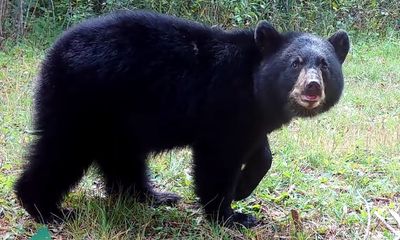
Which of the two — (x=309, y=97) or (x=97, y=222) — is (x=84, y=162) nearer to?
(x=97, y=222)

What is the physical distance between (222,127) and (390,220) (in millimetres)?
1391

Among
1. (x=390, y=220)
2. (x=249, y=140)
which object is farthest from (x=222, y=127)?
(x=390, y=220)

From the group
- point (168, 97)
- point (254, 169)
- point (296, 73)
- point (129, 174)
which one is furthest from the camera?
point (129, 174)

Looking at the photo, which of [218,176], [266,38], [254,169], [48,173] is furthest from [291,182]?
Answer: [48,173]

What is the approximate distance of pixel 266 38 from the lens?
4.84 m

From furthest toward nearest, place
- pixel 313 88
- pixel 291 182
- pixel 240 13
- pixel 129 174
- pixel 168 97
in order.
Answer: pixel 240 13
pixel 291 182
pixel 129 174
pixel 168 97
pixel 313 88

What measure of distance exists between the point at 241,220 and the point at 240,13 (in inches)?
335

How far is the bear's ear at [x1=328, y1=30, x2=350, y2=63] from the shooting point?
5.02 metres

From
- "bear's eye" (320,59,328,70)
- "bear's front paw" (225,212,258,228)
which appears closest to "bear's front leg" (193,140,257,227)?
"bear's front paw" (225,212,258,228)

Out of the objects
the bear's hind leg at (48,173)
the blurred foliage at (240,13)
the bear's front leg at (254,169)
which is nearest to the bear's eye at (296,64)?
the bear's front leg at (254,169)

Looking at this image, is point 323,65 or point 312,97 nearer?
point 312,97

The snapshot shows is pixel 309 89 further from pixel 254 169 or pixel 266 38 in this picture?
pixel 254 169

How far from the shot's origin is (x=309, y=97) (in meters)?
4.48

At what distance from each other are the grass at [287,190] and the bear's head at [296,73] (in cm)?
80
